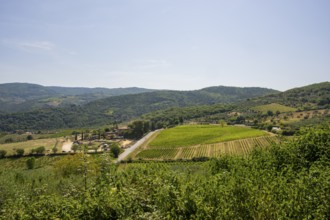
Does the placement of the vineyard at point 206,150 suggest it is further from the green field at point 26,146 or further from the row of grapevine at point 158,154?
the green field at point 26,146

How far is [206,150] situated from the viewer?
10856 centimetres

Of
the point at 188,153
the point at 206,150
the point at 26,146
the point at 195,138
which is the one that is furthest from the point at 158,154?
the point at 26,146

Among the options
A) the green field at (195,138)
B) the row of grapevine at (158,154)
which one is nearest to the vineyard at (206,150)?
the row of grapevine at (158,154)

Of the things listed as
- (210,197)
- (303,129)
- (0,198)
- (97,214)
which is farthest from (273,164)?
→ (0,198)

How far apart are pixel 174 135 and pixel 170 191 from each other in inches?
5009

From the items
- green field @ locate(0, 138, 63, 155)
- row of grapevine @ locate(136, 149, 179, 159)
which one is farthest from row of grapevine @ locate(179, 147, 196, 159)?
green field @ locate(0, 138, 63, 155)

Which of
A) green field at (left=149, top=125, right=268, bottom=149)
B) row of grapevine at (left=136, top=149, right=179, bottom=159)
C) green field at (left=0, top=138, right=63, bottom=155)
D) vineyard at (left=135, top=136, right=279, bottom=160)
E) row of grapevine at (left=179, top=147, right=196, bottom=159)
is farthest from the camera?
green field at (left=0, top=138, right=63, bottom=155)

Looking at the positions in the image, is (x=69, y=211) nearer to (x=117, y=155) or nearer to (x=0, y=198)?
(x=0, y=198)

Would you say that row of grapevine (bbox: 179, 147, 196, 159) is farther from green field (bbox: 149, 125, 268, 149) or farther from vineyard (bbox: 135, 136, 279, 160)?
green field (bbox: 149, 125, 268, 149)

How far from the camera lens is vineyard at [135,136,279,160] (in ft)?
339

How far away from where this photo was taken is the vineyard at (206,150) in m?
103

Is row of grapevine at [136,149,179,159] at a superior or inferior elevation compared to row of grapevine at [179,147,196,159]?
inferior

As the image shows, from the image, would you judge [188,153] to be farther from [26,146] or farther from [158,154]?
[26,146]

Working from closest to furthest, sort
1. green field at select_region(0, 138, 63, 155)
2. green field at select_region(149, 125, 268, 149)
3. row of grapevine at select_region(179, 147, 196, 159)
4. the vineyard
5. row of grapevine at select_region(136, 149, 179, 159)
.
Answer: row of grapevine at select_region(179, 147, 196, 159) < the vineyard < row of grapevine at select_region(136, 149, 179, 159) < green field at select_region(149, 125, 268, 149) < green field at select_region(0, 138, 63, 155)
